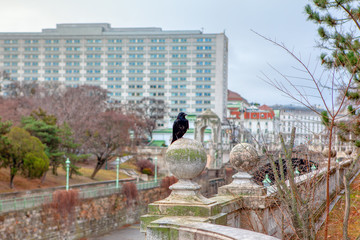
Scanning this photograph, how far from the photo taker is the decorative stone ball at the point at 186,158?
548 cm

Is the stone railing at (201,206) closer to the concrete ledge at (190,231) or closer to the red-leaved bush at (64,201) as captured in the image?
the concrete ledge at (190,231)

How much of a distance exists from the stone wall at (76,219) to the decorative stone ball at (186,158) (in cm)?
2260

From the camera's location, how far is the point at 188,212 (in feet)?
17.7

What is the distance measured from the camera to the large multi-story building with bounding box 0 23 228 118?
338 ft

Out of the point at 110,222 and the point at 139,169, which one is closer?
the point at 110,222

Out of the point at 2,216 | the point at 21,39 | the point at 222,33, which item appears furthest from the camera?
the point at 21,39

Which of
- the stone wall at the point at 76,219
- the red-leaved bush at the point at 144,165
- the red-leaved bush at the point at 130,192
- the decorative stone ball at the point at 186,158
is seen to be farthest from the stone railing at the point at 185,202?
the red-leaved bush at the point at 144,165

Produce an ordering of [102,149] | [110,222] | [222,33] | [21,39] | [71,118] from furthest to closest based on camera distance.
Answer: [21,39] → [222,33] → [71,118] → [102,149] → [110,222]

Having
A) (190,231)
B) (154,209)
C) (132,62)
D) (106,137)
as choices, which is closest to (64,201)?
(106,137)

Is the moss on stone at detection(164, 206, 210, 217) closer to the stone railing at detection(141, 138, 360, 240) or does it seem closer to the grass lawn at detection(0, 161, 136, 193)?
the stone railing at detection(141, 138, 360, 240)

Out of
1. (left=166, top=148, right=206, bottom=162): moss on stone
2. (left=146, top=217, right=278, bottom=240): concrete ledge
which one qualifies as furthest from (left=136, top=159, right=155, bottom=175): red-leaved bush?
(left=146, top=217, right=278, bottom=240): concrete ledge

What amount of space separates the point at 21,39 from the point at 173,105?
125ft

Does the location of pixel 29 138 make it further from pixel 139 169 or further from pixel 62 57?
pixel 62 57

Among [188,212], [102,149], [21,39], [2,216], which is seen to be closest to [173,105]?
[21,39]
